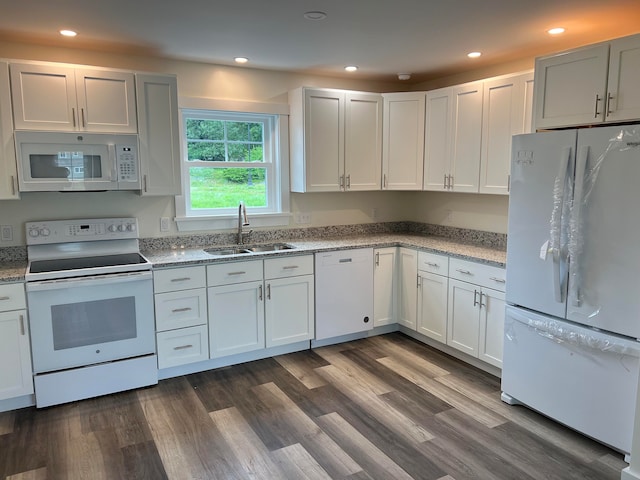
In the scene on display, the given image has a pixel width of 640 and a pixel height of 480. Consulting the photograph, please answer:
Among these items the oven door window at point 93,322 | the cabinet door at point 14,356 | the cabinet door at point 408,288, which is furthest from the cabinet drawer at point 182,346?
the cabinet door at point 408,288

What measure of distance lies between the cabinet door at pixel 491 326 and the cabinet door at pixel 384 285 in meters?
0.98

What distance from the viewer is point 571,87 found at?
8.59ft

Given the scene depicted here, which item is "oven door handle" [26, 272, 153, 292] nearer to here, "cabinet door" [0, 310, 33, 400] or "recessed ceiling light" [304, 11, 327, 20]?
"cabinet door" [0, 310, 33, 400]

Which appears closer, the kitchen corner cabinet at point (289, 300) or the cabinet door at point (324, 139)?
the kitchen corner cabinet at point (289, 300)

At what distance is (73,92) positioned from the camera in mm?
3055

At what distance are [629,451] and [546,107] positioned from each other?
1.93 meters

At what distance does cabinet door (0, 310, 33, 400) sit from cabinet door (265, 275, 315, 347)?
1613mm

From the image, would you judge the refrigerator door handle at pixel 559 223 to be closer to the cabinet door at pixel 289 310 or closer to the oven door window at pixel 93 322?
the cabinet door at pixel 289 310

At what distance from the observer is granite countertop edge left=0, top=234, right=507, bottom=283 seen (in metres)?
3.19

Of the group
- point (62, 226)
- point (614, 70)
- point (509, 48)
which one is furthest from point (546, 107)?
point (62, 226)

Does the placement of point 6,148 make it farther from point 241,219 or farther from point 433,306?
point 433,306

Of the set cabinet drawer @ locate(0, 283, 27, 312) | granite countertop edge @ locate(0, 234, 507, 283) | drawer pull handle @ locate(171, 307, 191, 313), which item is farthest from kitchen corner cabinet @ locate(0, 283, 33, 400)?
drawer pull handle @ locate(171, 307, 191, 313)

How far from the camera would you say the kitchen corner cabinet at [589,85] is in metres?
2.36

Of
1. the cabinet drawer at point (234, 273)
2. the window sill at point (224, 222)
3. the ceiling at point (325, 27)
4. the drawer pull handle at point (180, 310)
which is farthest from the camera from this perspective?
the window sill at point (224, 222)
